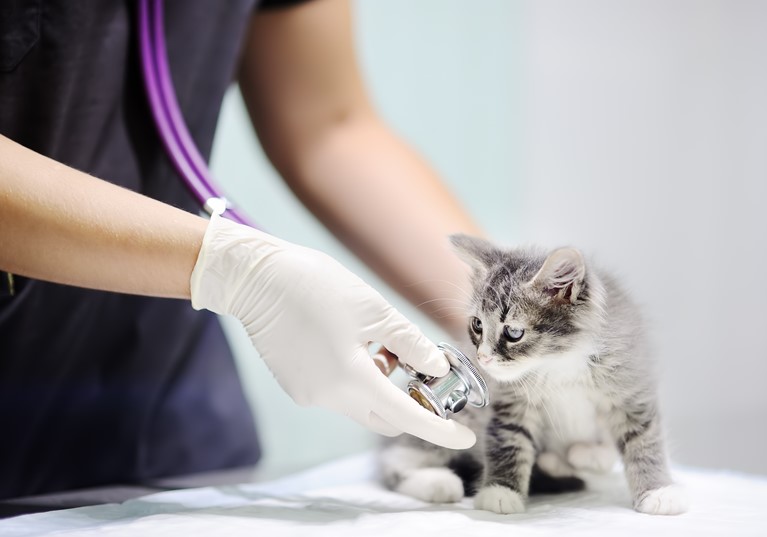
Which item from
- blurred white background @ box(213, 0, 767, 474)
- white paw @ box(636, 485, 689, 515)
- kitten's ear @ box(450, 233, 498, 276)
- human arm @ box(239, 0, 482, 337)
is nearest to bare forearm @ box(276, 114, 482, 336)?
human arm @ box(239, 0, 482, 337)

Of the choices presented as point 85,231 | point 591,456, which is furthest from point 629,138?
point 85,231

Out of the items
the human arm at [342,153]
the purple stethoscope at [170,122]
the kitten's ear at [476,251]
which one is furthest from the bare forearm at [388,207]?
the purple stethoscope at [170,122]

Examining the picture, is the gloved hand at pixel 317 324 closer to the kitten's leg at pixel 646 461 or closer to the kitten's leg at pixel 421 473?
the kitten's leg at pixel 421 473

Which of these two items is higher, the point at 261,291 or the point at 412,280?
the point at 412,280

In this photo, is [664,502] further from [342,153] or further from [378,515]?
[342,153]

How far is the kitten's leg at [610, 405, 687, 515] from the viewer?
3.57 ft

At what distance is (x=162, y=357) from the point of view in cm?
161

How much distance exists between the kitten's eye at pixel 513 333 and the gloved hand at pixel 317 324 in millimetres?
122

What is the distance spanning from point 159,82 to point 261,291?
1.83 ft

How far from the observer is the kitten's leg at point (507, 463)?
1146mm

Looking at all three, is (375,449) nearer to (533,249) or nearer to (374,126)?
(533,249)

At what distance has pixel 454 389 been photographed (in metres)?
1.08

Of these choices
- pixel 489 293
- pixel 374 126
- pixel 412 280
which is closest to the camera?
pixel 489 293

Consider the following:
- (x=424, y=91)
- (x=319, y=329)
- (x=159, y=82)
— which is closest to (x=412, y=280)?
(x=319, y=329)
